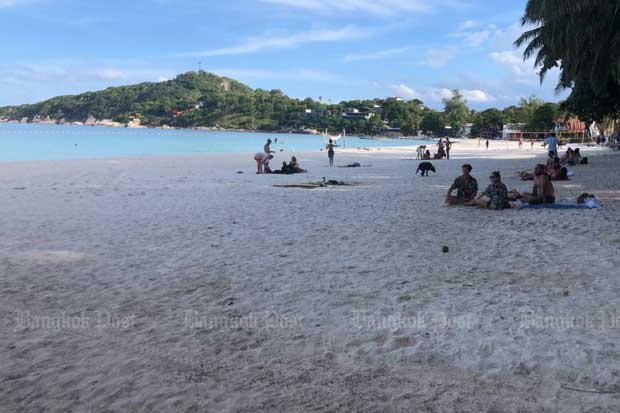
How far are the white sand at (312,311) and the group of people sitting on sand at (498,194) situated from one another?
0.82m

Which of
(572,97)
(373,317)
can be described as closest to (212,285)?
(373,317)

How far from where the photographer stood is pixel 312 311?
4.19 metres

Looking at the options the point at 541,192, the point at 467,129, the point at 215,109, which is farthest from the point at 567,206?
the point at 215,109

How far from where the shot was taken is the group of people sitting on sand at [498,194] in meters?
9.30

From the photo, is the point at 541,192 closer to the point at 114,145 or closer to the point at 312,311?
the point at 312,311

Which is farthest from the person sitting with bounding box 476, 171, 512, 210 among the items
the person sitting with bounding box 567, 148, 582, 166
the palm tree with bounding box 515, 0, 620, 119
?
the person sitting with bounding box 567, 148, 582, 166

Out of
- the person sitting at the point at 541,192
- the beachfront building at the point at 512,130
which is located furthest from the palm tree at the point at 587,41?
the beachfront building at the point at 512,130

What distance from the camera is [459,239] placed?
6918 mm

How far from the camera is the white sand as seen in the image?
2.90 metres

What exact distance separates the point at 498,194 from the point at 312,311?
6.24 meters

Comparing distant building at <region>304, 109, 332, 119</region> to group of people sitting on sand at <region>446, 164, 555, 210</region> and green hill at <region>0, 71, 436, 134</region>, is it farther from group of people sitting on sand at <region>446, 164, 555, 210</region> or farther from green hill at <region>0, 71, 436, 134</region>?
group of people sitting on sand at <region>446, 164, 555, 210</region>

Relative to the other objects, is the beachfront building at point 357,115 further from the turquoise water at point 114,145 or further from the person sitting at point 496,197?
the person sitting at point 496,197

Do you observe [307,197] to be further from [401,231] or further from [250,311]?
[250,311]

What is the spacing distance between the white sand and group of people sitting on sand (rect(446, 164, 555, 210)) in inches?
32.3
